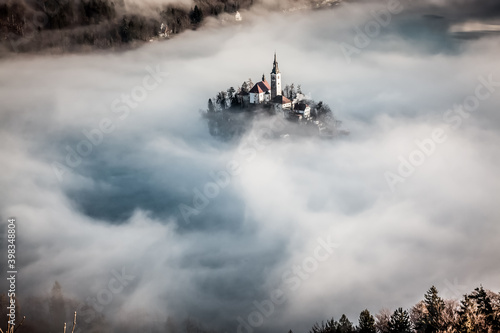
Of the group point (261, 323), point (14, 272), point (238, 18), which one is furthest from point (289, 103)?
point (238, 18)

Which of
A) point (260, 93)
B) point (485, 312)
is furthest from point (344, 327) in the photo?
point (260, 93)

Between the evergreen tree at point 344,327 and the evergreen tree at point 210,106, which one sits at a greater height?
the evergreen tree at point 210,106

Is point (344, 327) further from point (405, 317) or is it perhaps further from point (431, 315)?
point (431, 315)

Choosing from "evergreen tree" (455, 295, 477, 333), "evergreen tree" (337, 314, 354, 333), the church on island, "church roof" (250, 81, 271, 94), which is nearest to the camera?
"evergreen tree" (455, 295, 477, 333)

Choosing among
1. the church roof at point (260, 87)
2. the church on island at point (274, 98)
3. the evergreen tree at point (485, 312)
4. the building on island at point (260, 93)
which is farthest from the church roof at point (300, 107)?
the evergreen tree at point (485, 312)

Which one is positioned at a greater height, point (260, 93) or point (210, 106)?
point (260, 93)

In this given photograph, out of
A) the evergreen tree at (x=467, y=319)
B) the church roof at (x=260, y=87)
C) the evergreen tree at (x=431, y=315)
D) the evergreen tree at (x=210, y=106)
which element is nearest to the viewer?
the evergreen tree at (x=467, y=319)

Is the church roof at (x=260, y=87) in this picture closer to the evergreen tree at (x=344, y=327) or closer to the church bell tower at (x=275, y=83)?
the church bell tower at (x=275, y=83)

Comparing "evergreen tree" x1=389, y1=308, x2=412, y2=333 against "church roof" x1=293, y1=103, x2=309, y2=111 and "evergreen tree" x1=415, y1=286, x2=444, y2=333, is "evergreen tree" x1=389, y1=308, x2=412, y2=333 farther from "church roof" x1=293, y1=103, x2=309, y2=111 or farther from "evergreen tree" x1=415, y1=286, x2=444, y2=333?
"church roof" x1=293, y1=103, x2=309, y2=111

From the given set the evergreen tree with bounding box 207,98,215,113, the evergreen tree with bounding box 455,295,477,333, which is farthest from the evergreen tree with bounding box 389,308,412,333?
the evergreen tree with bounding box 207,98,215,113
